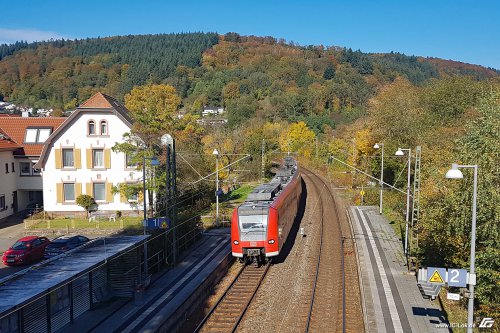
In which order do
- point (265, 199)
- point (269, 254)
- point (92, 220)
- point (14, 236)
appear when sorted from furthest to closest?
point (92, 220)
point (14, 236)
point (265, 199)
point (269, 254)

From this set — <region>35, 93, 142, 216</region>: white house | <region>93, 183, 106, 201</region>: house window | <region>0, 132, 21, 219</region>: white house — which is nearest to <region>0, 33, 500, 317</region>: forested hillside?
<region>35, 93, 142, 216</region>: white house

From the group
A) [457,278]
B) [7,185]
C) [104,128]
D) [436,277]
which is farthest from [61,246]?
[457,278]

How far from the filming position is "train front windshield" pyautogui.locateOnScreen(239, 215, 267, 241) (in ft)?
69.3

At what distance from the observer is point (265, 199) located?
23547mm

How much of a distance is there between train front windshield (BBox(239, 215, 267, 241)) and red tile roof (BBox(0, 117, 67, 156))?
2565cm

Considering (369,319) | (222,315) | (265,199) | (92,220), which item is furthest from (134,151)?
(369,319)

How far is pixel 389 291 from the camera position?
19.0 m

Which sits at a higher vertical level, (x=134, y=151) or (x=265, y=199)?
(x=134, y=151)

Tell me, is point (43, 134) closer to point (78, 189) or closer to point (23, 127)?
point (23, 127)

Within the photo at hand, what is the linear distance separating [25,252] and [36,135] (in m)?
18.7

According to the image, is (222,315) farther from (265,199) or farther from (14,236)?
(14,236)

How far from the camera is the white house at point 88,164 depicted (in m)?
37.1

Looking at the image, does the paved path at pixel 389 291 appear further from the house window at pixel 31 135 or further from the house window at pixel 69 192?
the house window at pixel 31 135

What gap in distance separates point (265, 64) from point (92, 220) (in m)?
121
